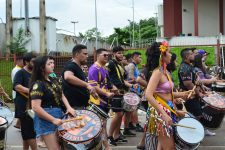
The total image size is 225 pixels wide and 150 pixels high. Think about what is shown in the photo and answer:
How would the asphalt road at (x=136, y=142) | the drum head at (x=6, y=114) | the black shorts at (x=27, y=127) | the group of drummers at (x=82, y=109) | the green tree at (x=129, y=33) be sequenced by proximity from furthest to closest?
the green tree at (x=129, y=33) → the asphalt road at (x=136, y=142) → the black shorts at (x=27, y=127) → the drum head at (x=6, y=114) → the group of drummers at (x=82, y=109)

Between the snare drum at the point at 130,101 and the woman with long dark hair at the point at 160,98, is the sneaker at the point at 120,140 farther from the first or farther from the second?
the woman with long dark hair at the point at 160,98

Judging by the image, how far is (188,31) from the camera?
2719cm

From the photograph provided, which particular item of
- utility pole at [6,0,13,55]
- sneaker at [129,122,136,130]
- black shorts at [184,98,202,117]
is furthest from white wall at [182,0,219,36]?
black shorts at [184,98,202,117]

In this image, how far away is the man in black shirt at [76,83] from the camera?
6336 millimetres

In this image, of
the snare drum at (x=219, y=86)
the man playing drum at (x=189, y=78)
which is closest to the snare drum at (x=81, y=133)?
the man playing drum at (x=189, y=78)

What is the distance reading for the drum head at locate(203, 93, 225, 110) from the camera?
7644 mm

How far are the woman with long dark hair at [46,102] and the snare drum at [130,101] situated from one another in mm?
2941

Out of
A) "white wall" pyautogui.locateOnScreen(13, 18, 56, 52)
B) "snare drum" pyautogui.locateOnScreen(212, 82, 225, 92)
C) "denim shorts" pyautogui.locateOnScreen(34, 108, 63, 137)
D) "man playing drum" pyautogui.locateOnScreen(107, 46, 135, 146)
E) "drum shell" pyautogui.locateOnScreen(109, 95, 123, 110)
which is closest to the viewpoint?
"denim shorts" pyautogui.locateOnScreen(34, 108, 63, 137)

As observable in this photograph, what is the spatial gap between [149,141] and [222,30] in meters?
21.6

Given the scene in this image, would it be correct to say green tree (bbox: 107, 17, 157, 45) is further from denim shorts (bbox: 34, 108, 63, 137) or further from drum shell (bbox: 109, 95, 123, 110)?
denim shorts (bbox: 34, 108, 63, 137)

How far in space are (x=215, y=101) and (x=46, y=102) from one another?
3515 millimetres

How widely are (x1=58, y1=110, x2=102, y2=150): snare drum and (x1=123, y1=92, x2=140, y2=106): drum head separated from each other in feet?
9.66

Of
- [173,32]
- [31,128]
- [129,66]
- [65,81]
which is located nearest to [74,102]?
[65,81]

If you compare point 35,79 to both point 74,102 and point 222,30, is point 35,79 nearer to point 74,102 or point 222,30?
point 74,102
